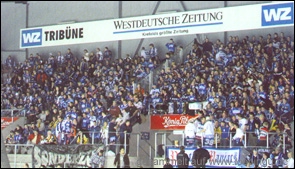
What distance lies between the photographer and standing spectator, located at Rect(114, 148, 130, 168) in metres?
17.6

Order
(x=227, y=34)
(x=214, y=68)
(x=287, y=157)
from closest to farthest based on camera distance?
(x=287, y=157) → (x=214, y=68) → (x=227, y=34)

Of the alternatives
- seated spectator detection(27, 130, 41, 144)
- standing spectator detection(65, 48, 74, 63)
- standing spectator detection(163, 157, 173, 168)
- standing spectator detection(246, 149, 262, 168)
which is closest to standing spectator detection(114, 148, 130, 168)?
standing spectator detection(163, 157, 173, 168)

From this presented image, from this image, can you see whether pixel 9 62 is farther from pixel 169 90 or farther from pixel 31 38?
pixel 31 38

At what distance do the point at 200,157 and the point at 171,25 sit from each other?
11.5 feet

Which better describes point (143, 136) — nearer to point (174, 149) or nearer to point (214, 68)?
point (174, 149)

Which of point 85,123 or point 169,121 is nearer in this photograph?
point 169,121

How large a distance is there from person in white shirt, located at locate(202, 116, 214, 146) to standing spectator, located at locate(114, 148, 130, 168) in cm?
238

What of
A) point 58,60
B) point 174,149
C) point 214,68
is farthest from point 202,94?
point 58,60

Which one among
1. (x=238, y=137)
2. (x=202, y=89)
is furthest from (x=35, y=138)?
(x=238, y=137)

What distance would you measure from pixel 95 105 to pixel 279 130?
7662 millimetres

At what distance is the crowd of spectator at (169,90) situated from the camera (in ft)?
55.5

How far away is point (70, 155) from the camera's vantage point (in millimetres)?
17641

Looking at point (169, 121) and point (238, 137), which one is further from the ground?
point (169, 121)

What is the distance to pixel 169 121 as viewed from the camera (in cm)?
1872
